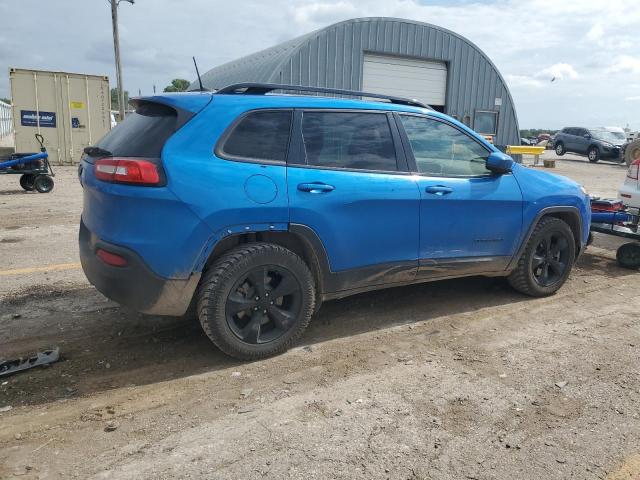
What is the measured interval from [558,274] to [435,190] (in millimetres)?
1846

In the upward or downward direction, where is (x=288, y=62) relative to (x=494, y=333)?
upward

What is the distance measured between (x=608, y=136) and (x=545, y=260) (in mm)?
29206

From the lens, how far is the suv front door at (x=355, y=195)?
358 centimetres

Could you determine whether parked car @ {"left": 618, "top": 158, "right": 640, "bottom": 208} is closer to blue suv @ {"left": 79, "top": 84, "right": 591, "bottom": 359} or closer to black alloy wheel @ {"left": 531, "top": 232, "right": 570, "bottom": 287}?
black alloy wheel @ {"left": 531, "top": 232, "right": 570, "bottom": 287}

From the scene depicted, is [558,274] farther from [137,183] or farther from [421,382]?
[137,183]

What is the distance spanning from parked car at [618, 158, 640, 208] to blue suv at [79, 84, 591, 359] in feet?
10.2

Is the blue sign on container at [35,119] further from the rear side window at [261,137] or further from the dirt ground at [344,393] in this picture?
the rear side window at [261,137]

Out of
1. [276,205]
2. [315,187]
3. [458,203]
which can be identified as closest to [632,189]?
[458,203]

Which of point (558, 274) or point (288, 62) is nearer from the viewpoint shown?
point (558, 274)

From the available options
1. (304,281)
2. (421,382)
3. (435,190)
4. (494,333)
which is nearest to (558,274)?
(494,333)

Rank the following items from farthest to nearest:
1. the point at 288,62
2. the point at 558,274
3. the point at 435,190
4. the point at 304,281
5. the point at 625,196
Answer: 1. the point at 288,62
2. the point at 625,196
3. the point at 558,274
4. the point at 435,190
5. the point at 304,281

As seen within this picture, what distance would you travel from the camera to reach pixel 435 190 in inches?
161

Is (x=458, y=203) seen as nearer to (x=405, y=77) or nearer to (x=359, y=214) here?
(x=359, y=214)

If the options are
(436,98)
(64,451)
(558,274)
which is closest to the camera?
(64,451)
